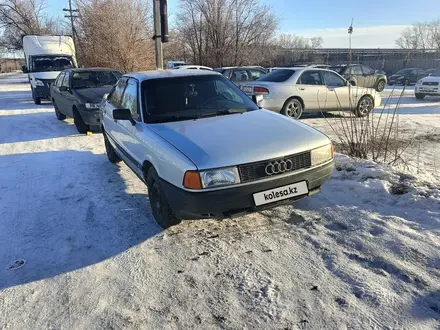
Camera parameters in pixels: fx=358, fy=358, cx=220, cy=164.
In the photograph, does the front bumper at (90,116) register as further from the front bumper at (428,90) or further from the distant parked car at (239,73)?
the front bumper at (428,90)

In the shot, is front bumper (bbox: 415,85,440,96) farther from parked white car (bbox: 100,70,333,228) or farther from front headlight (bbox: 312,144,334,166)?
front headlight (bbox: 312,144,334,166)

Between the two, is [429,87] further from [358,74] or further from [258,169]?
[258,169]

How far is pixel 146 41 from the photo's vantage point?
22.6m

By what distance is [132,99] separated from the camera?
15.3 feet

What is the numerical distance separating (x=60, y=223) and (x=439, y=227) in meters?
4.01

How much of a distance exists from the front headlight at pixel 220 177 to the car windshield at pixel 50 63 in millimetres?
15589

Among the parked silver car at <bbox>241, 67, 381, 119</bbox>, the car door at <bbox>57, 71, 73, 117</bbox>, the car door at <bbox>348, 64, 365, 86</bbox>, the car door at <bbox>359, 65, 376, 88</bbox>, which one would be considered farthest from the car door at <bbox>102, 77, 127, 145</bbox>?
Answer: the car door at <bbox>359, 65, 376, 88</bbox>

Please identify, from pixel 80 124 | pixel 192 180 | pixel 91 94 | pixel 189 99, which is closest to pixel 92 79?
pixel 91 94

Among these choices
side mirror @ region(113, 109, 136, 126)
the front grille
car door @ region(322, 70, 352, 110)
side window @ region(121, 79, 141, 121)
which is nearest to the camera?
the front grille

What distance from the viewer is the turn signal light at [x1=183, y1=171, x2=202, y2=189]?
3103mm

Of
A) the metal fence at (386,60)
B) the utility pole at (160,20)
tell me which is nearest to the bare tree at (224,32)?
the metal fence at (386,60)

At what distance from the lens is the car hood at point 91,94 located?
8.64 metres

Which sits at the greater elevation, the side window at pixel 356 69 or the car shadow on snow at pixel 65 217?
the side window at pixel 356 69

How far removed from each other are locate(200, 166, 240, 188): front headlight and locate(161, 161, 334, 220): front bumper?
0.21ft
